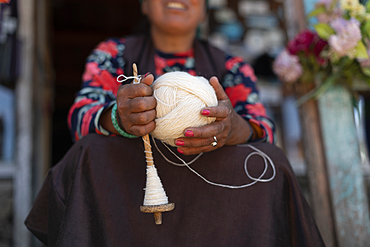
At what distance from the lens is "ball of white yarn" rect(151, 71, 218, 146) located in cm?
83

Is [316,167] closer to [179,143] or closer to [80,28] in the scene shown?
[179,143]

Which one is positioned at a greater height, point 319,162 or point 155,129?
point 155,129

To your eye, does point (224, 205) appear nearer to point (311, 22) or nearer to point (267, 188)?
point (267, 188)

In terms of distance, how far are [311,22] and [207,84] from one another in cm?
111

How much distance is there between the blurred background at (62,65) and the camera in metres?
1.76

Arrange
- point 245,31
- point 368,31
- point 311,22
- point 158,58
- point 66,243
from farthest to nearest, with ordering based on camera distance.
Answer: point 245,31 → point 311,22 → point 158,58 → point 368,31 → point 66,243

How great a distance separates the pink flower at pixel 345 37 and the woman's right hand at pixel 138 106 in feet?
3.28

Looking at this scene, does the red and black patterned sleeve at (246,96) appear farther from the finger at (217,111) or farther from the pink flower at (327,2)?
the pink flower at (327,2)

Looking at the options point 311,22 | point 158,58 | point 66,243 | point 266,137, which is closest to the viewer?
point 66,243

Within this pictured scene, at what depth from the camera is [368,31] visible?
4.44 ft

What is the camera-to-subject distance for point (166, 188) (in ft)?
3.13

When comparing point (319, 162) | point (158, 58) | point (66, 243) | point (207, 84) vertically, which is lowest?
point (66, 243)

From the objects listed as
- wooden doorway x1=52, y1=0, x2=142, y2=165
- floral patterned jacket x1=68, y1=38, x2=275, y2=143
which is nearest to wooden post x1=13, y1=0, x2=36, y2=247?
floral patterned jacket x1=68, y1=38, x2=275, y2=143

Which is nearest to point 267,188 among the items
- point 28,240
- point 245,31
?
point 28,240
